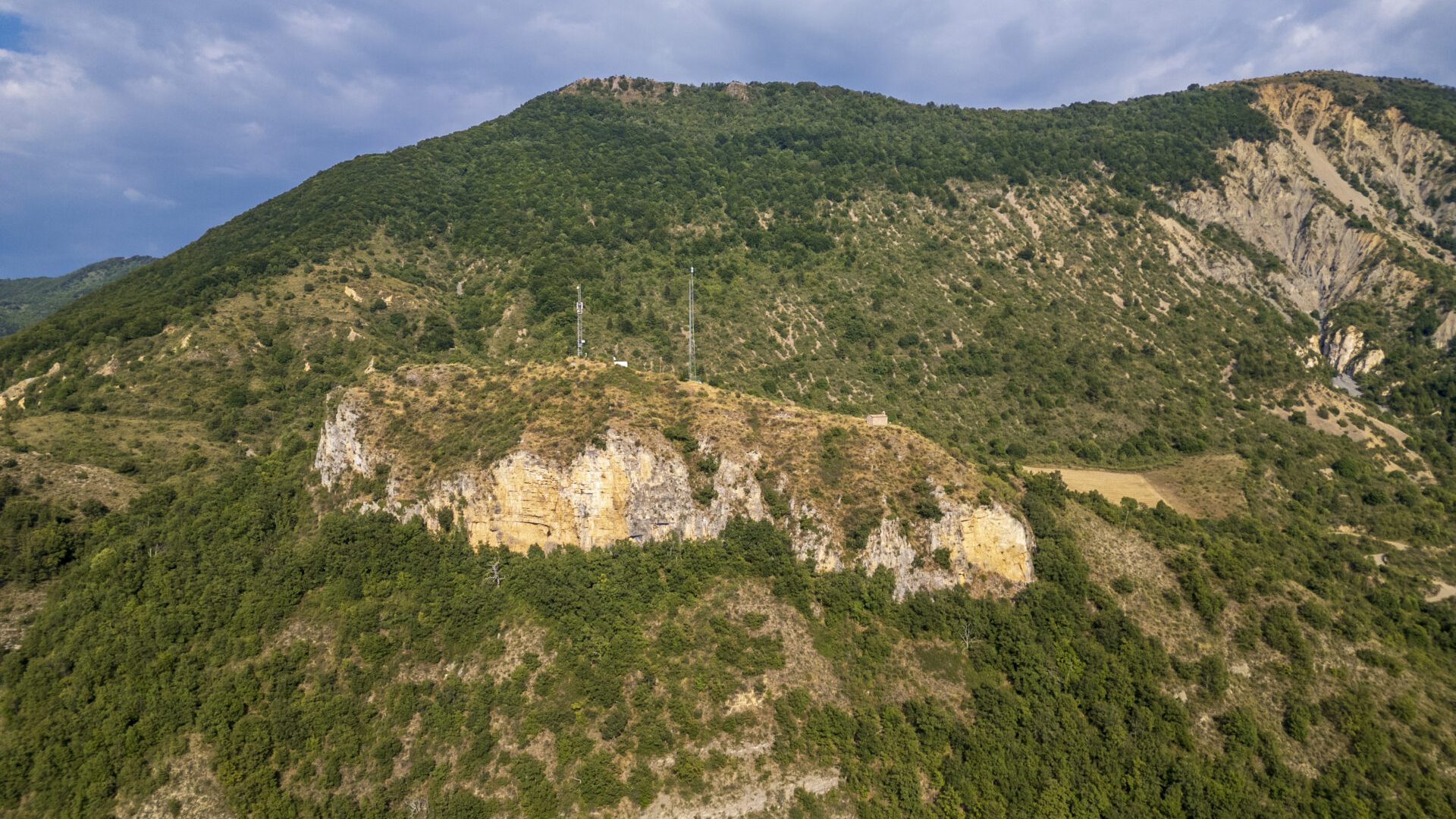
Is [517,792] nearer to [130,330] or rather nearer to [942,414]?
[942,414]

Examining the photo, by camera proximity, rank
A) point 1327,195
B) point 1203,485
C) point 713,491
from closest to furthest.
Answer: point 713,491 < point 1203,485 < point 1327,195

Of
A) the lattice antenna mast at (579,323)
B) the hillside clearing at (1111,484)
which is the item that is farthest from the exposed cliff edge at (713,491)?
the hillside clearing at (1111,484)

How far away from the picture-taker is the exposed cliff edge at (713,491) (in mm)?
53469

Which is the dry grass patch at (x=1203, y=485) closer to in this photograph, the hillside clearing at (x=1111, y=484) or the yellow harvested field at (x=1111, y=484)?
the hillside clearing at (x=1111, y=484)

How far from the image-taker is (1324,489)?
84.6m

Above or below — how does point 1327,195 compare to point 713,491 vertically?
above

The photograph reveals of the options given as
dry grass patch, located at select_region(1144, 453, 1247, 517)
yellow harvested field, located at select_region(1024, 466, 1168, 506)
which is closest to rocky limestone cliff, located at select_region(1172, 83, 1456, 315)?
dry grass patch, located at select_region(1144, 453, 1247, 517)

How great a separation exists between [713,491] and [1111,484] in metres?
52.1

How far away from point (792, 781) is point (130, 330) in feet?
301

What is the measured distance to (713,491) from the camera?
2199 inches

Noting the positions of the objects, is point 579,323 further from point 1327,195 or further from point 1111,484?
point 1327,195

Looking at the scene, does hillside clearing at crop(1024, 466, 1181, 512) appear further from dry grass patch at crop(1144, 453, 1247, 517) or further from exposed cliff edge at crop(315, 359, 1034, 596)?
exposed cliff edge at crop(315, 359, 1034, 596)

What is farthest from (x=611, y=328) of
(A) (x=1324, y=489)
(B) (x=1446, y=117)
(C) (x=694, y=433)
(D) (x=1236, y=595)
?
(B) (x=1446, y=117)

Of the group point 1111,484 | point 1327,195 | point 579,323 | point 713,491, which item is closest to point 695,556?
point 713,491
